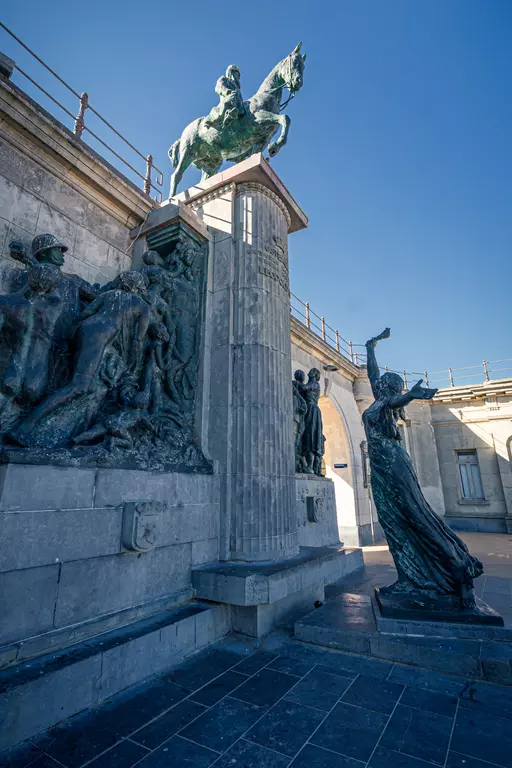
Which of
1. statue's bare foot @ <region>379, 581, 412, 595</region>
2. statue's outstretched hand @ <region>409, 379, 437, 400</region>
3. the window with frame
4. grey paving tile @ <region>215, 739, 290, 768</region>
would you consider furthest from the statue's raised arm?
the window with frame

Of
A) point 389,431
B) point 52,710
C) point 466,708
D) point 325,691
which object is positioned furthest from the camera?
point 389,431

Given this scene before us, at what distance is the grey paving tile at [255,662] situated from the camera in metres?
3.30

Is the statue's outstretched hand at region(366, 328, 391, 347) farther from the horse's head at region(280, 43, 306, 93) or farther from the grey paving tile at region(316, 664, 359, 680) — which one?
the horse's head at region(280, 43, 306, 93)

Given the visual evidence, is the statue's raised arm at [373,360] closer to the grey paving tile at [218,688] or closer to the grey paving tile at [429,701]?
the grey paving tile at [429,701]

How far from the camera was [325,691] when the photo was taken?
293 cm

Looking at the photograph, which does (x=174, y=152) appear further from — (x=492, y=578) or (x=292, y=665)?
(x=492, y=578)

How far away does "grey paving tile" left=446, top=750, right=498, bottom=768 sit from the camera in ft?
6.86

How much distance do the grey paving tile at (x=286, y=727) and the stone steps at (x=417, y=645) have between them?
106cm

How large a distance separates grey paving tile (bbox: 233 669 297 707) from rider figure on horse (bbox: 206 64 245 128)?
822 cm

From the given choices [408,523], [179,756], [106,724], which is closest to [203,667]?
[106,724]

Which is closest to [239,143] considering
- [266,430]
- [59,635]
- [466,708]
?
[266,430]

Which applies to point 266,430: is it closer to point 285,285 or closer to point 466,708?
point 285,285

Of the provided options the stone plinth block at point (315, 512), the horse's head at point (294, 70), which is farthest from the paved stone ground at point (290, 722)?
the horse's head at point (294, 70)

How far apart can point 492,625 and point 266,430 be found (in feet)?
9.98
